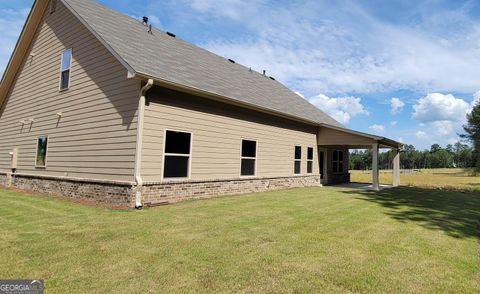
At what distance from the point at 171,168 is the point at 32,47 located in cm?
1048

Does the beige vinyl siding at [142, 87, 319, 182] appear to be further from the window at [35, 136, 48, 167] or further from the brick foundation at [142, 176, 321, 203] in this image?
the window at [35, 136, 48, 167]

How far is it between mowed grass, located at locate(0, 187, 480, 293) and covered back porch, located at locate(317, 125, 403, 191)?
27.2 ft

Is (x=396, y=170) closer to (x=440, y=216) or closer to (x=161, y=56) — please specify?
(x=440, y=216)

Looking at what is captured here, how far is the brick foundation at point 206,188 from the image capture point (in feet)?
30.4

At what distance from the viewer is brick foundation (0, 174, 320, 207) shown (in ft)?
29.8

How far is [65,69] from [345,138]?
45.1 feet

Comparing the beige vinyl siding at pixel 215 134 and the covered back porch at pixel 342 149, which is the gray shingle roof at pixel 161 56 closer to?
the beige vinyl siding at pixel 215 134

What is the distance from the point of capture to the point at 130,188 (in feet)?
28.9

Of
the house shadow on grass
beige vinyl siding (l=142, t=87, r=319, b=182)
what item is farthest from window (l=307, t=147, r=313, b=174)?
the house shadow on grass

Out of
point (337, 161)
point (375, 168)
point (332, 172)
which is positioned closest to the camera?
point (375, 168)

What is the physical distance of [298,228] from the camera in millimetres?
6480

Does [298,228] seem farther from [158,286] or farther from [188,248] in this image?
[158,286]

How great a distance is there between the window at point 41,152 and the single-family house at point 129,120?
0.26ft

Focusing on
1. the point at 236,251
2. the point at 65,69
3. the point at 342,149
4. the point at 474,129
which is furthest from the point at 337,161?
the point at 474,129
